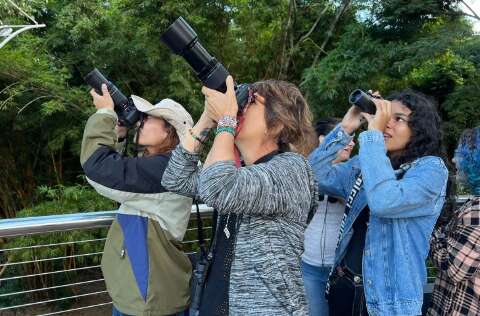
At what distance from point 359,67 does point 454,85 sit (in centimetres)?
120

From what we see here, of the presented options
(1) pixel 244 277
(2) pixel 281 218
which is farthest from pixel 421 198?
(1) pixel 244 277

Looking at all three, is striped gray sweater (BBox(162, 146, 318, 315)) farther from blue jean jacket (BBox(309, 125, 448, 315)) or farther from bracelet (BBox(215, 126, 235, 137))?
blue jean jacket (BBox(309, 125, 448, 315))

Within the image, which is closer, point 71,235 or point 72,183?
point 71,235

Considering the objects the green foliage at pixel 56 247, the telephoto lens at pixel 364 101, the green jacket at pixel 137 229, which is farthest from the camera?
the green foliage at pixel 56 247

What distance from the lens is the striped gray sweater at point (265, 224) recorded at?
1.08 meters

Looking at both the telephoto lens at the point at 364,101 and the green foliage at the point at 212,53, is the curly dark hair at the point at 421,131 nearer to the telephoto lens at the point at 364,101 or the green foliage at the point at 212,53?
the telephoto lens at the point at 364,101

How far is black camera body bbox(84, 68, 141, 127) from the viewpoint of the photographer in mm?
1735

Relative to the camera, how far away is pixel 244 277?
1148mm

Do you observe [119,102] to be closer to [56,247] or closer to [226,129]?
[226,129]

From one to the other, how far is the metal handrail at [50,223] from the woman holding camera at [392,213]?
3.24 feet

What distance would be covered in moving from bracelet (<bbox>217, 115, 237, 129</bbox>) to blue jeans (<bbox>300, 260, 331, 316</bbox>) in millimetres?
1036

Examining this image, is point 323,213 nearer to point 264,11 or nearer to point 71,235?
point 71,235

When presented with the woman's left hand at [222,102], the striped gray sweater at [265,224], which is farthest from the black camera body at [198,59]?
the striped gray sweater at [265,224]

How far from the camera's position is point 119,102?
1.78 metres
